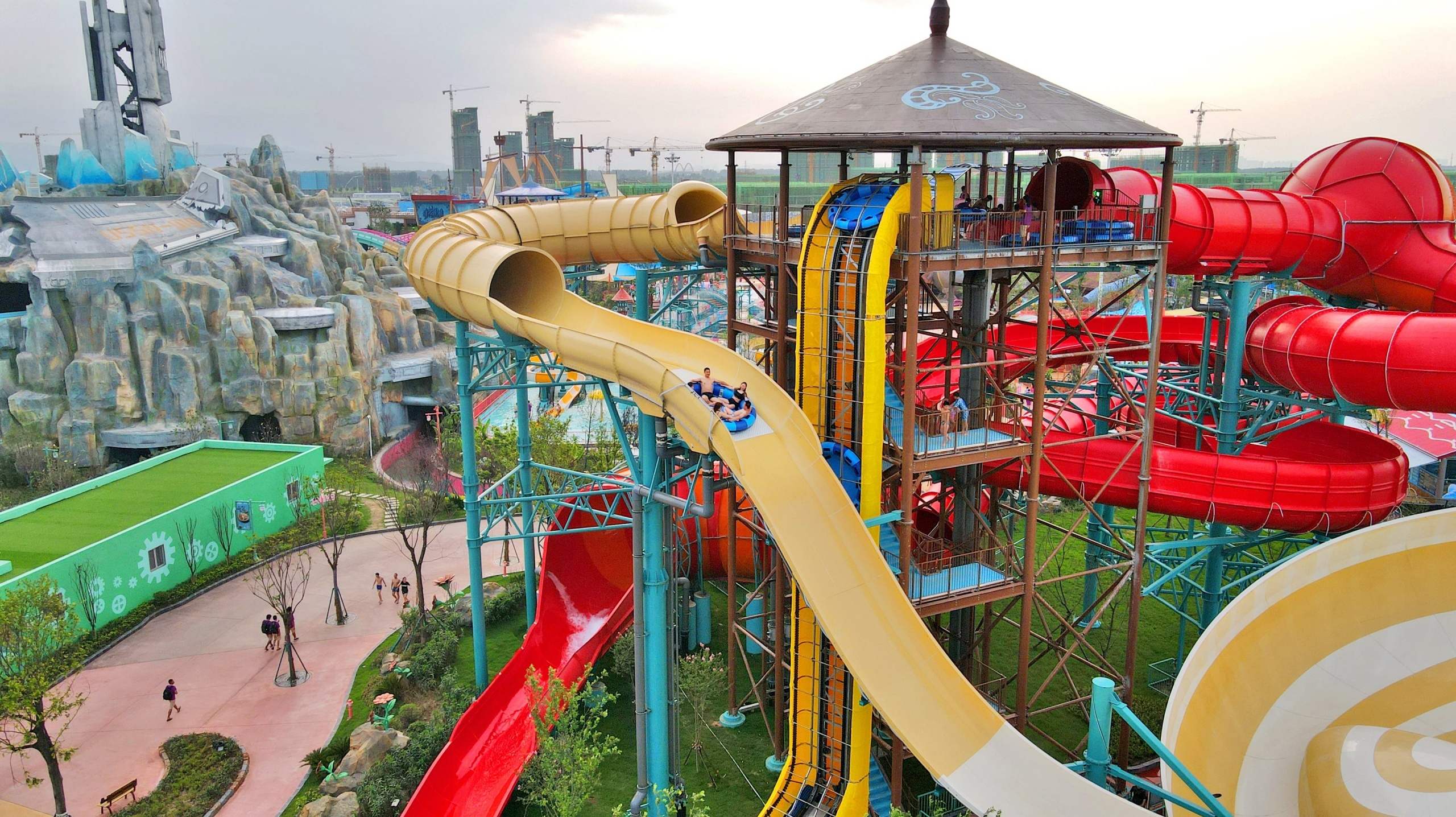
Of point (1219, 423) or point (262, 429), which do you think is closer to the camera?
point (1219, 423)

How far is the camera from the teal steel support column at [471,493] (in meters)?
22.1

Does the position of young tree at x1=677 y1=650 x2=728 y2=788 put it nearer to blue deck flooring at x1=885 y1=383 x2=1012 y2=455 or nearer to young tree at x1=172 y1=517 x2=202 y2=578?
blue deck flooring at x1=885 y1=383 x2=1012 y2=455

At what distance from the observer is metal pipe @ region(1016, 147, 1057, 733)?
1591cm

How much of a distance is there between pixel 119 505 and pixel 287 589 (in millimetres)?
7439

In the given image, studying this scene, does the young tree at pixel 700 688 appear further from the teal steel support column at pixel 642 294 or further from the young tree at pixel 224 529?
the young tree at pixel 224 529

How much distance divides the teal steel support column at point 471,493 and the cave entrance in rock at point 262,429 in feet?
87.7

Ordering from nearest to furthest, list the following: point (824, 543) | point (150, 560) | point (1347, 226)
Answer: point (824, 543) < point (1347, 226) < point (150, 560)

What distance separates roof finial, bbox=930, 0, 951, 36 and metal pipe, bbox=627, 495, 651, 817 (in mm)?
10016

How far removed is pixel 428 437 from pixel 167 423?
1118cm

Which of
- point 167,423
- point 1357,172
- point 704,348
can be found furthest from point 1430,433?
point 167,423

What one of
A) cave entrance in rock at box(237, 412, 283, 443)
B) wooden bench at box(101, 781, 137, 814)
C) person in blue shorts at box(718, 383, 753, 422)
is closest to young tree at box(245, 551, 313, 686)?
wooden bench at box(101, 781, 137, 814)

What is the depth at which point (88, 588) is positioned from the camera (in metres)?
25.7

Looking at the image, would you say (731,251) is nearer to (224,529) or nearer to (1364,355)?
(1364,355)

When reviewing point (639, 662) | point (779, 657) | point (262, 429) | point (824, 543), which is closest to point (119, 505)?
point (262, 429)
